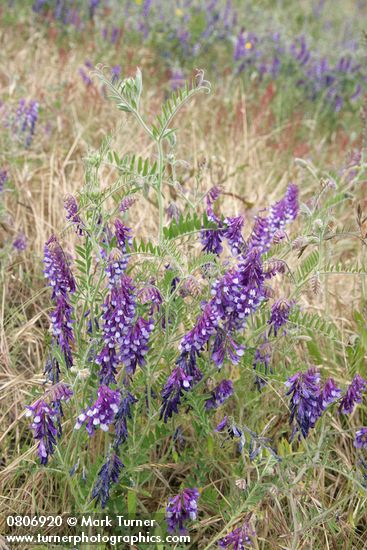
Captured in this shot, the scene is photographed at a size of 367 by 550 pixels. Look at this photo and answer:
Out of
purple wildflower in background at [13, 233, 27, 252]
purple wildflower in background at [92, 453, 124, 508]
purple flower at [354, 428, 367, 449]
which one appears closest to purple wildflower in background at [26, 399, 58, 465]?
purple wildflower in background at [92, 453, 124, 508]

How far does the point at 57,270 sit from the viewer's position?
181 cm

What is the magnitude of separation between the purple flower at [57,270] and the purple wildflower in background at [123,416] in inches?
12.8

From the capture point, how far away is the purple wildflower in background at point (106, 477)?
1.85 meters

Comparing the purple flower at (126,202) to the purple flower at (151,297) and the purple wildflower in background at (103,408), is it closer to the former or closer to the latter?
the purple flower at (151,297)

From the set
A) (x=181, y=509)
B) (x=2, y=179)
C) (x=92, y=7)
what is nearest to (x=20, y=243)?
(x=2, y=179)

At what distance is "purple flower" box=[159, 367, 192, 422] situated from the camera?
1826 millimetres

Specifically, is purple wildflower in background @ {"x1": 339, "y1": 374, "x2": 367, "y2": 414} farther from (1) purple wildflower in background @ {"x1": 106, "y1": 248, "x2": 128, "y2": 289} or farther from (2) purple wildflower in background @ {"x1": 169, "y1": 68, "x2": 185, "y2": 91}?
(2) purple wildflower in background @ {"x1": 169, "y1": 68, "x2": 185, "y2": 91}

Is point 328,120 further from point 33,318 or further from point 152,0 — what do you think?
point 33,318

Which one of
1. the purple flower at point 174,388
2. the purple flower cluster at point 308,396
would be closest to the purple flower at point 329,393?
the purple flower cluster at point 308,396

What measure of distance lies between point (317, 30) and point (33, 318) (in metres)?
6.63

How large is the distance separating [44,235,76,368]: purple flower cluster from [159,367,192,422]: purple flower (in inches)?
11.0

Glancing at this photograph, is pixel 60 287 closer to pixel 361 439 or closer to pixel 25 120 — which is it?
pixel 361 439

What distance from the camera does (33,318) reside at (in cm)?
266

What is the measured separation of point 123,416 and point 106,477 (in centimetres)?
17
